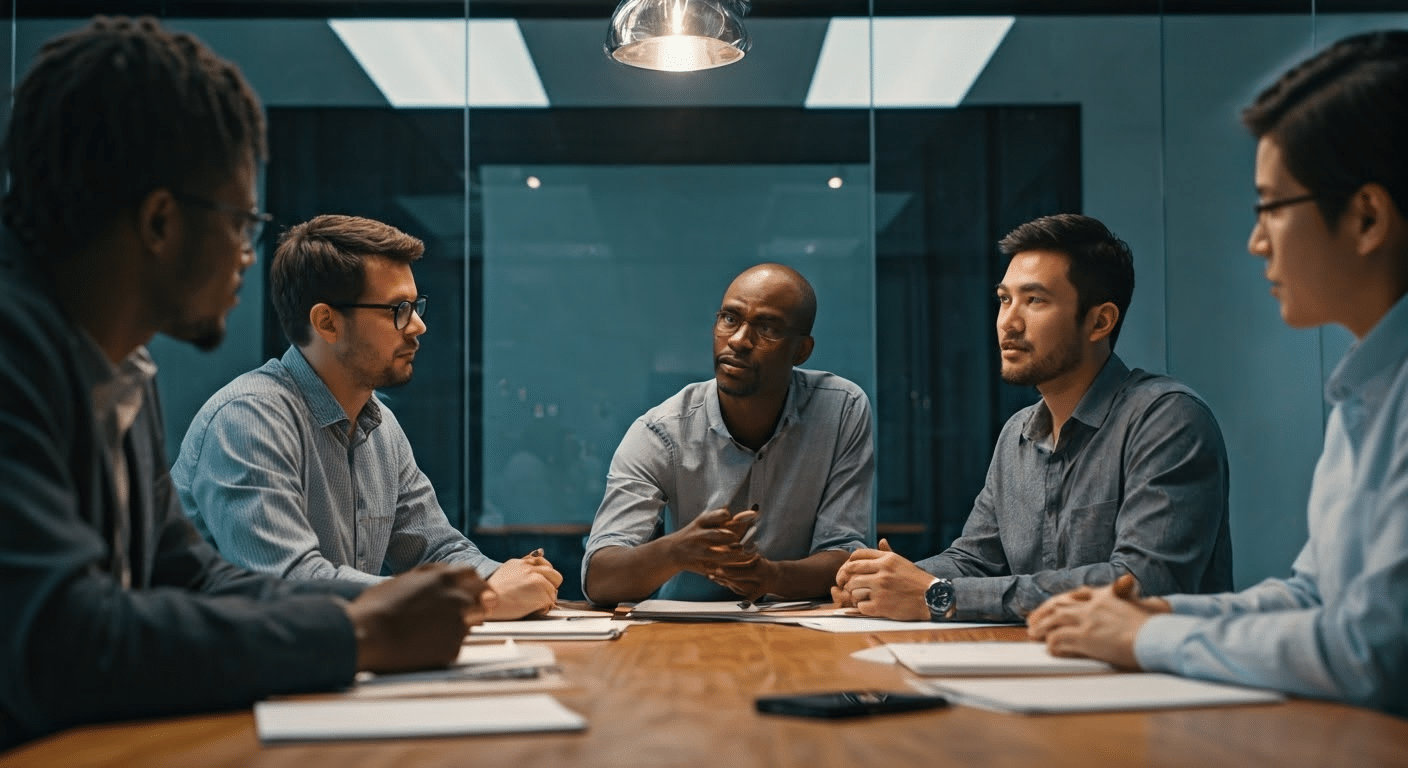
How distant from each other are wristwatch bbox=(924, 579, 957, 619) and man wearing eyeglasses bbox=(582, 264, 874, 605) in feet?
2.43

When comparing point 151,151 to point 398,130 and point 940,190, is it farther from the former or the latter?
point 940,190

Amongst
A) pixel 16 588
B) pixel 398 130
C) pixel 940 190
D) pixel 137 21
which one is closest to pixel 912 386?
pixel 940 190

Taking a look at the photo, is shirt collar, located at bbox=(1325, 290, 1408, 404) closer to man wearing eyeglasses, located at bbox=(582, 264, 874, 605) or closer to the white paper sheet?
the white paper sheet

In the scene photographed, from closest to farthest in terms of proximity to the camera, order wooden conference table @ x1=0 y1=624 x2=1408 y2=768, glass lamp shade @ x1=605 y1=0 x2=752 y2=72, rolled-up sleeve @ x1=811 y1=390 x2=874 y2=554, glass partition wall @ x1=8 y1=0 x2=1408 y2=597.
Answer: wooden conference table @ x1=0 y1=624 x2=1408 y2=768 → glass lamp shade @ x1=605 y1=0 x2=752 y2=72 → rolled-up sleeve @ x1=811 y1=390 x2=874 y2=554 → glass partition wall @ x1=8 y1=0 x2=1408 y2=597

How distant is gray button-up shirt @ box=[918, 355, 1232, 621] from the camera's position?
231 cm

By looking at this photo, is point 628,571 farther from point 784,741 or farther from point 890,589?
point 784,741

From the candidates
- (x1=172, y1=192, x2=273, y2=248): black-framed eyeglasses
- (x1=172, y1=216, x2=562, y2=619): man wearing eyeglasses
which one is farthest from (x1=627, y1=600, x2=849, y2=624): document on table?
(x1=172, y1=192, x2=273, y2=248): black-framed eyeglasses

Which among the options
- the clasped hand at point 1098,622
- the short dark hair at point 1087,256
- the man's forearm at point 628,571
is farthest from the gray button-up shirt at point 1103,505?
the man's forearm at point 628,571

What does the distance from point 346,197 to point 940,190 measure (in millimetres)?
2350

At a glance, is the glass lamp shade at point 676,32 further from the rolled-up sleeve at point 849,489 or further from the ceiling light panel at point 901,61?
the ceiling light panel at point 901,61

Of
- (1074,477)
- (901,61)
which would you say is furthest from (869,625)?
(901,61)

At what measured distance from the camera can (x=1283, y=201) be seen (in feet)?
5.38

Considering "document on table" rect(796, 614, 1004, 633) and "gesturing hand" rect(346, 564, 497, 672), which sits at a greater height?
"gesturing hand" rect(346, 564, 497, 672)

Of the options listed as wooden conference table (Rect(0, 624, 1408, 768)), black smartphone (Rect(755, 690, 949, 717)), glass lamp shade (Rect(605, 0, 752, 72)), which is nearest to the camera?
wooden conference table (Rect(0, 624, 1408, 768))
